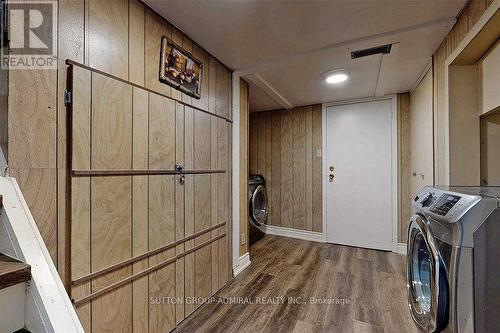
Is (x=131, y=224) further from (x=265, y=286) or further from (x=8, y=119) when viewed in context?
(x=265, y=286)

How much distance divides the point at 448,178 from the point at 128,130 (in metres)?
2.07

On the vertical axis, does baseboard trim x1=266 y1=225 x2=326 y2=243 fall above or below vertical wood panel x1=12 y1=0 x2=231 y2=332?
below

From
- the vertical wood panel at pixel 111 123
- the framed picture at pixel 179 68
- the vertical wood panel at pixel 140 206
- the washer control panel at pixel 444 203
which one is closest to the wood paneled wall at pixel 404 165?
the washer control panel at pixel 444 203

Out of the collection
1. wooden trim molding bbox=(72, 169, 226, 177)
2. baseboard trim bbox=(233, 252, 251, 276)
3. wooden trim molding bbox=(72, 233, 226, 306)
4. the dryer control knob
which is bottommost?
baseboard trim bbox=(233, 252, 251, 276)

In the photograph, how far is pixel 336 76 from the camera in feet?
7.66

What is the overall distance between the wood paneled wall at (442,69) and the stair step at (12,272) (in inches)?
85.0

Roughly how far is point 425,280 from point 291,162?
2.47 metres

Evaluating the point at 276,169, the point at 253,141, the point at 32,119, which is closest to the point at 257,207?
the point at 276,169

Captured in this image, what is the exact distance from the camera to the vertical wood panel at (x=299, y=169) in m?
3.52

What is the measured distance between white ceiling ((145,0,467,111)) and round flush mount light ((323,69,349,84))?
0.21 ft

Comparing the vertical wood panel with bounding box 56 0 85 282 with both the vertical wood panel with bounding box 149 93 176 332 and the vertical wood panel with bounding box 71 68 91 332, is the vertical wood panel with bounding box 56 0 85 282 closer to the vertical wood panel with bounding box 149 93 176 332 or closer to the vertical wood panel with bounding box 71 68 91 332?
the vertical wood panel with bounding box 71 68 91 332

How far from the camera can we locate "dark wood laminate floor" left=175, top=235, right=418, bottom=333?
160cm

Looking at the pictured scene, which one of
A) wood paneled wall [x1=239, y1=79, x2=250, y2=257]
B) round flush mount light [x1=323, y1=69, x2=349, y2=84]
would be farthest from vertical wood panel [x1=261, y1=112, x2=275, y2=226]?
round flush mount light [x1=323, y1=69, x2=349, y2=84]

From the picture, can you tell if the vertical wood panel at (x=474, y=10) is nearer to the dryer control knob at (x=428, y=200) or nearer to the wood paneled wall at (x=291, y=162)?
the dryer control knob at (x=428, y=200)
